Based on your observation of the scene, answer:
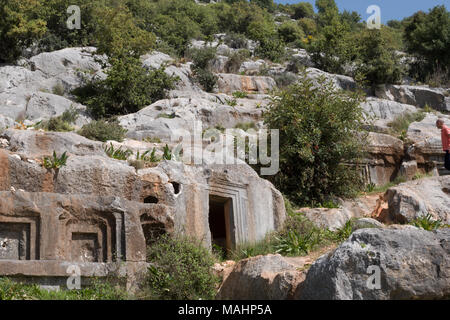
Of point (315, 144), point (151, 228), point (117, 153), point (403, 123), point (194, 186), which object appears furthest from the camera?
point (403, 123)

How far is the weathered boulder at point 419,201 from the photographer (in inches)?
503

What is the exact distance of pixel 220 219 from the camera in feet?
48.3

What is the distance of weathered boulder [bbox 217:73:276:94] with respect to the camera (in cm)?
2562

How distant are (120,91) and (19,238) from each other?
1334 centimetres

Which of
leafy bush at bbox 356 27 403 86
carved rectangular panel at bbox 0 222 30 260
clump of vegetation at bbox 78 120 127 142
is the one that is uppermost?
leafy bush at bbox 356 27 403 86

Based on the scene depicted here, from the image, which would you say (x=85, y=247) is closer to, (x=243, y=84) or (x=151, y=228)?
(x=151, y=228)

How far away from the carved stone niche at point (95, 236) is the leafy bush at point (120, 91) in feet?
38.5

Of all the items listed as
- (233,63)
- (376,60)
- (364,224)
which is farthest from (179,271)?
(376,60)

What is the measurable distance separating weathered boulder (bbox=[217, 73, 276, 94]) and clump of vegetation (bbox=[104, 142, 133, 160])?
1330cm

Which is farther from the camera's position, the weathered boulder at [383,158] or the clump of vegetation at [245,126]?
the clump of vegetation at [245,126]

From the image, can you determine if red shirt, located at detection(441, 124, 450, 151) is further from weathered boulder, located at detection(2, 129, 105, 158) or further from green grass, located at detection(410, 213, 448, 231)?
weathered boulder, located at detection(2, 129, 105, 158)

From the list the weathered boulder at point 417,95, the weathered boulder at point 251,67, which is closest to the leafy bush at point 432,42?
the weathered boulder at point 417,95

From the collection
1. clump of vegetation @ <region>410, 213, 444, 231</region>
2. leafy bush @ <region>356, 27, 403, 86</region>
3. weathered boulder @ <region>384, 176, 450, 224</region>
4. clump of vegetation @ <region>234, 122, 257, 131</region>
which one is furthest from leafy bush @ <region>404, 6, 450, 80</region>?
clump of vegetation @ <region>410, 213, 444, 231</region>

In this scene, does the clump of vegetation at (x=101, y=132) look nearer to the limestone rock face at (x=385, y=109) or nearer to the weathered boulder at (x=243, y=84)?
the weathered boulder at (x=243, y=84)
